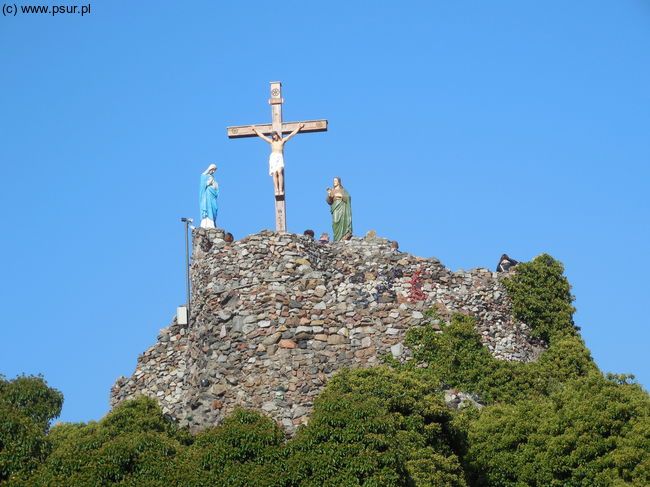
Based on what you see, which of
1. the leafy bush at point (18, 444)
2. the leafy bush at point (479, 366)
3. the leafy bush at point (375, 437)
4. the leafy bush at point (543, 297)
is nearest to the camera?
the leafy bush at point (375, 437)

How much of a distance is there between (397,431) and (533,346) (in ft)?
34.2

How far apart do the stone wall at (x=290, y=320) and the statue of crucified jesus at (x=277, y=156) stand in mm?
2733

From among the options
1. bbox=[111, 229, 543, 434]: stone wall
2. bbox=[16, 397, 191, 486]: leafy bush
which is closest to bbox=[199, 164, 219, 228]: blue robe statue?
bbox=[111, 229, 543, 434]: stone wall

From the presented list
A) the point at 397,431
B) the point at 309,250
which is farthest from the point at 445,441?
the point at 309,250

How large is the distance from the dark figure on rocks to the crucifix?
652 cm

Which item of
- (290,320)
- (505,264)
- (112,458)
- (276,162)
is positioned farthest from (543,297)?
(112,458)

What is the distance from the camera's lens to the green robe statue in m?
56.7

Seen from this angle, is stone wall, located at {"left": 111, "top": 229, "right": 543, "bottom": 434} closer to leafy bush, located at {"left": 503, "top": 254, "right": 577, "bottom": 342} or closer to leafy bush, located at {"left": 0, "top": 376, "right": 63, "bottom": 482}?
leafy bush, located at {"left": 503, "top": 254, "right": 577, "bottom": 342}

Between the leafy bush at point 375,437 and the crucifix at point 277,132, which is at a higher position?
the crucifix at point 277,132

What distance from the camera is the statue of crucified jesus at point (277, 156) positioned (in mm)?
56438

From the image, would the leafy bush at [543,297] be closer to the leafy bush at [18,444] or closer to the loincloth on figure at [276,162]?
the loincloth on figure at [276,162]

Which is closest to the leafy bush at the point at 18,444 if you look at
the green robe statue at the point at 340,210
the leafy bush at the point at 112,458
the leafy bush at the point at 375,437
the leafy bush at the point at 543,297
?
the leafy bush at the point at 112,458

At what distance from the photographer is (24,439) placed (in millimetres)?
45062

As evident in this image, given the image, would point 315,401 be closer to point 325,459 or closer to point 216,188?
point 325,459
